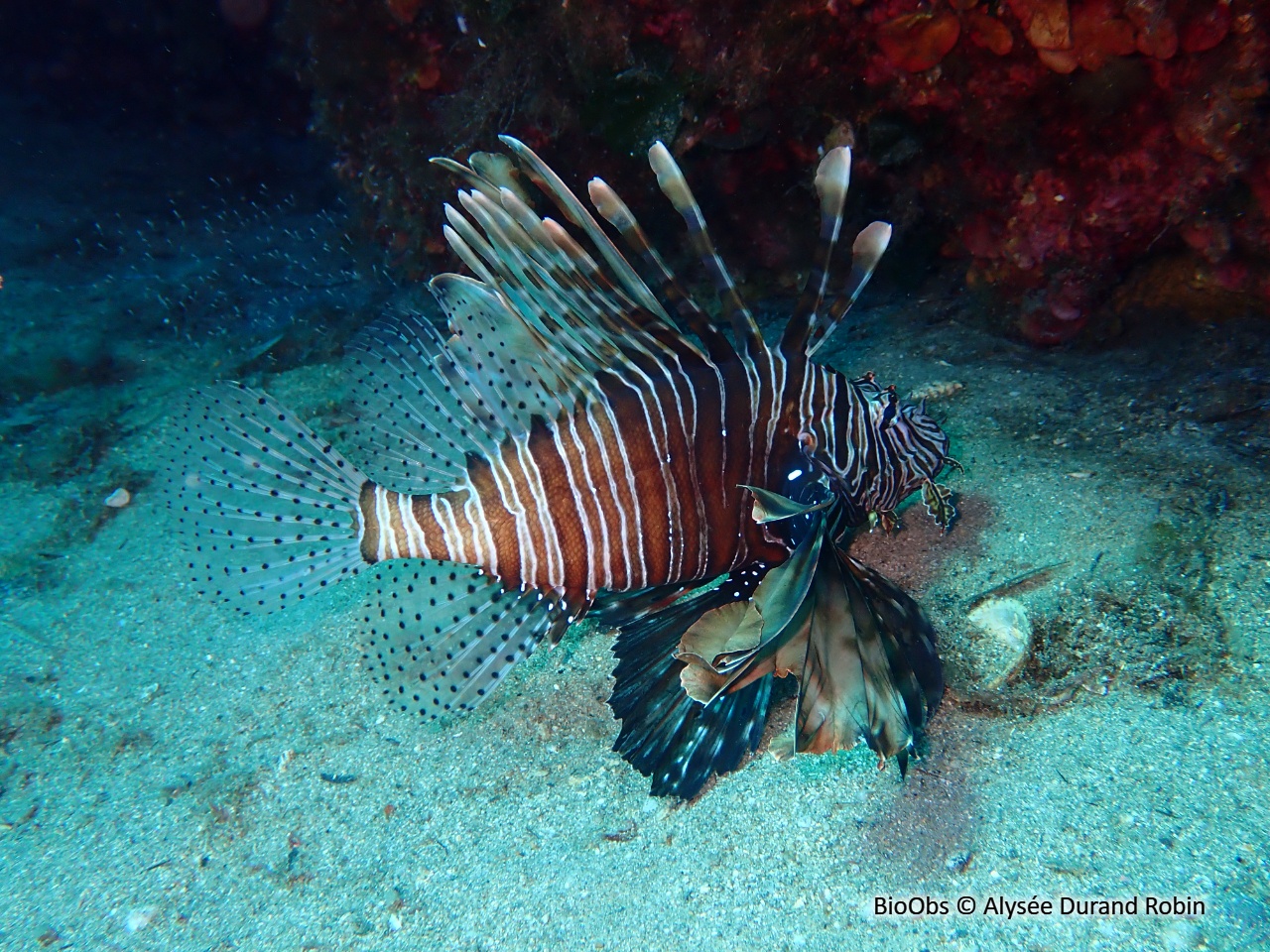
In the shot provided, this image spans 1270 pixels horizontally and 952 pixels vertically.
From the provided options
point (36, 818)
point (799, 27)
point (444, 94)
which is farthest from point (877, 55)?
point (36, 818)

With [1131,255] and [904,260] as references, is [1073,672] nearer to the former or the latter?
[1131,255]

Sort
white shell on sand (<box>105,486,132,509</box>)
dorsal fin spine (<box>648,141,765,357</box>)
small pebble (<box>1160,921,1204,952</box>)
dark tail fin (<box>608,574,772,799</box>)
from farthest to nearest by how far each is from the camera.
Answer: white shell on sand (<box>105,486,132,509</box>), dark tail fin (<box>608,574,772,799</box>), dorsal fin spine (<box>648,141,765,357</box>), small pebble (<box>1160,921,1204,952</box>)

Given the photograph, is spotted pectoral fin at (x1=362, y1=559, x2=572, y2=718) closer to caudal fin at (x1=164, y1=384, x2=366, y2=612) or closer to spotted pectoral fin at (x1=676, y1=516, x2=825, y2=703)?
caudal fin at (x1=164, y1=384, x2=366, y2=612)

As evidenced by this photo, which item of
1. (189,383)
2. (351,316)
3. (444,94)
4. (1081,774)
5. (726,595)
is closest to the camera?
(1081,774)

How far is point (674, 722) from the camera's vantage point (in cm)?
284

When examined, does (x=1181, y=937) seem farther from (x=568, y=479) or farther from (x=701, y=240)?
(x=701, y=240)

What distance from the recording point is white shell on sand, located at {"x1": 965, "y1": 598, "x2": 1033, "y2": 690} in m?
2.66

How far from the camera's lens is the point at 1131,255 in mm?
4238

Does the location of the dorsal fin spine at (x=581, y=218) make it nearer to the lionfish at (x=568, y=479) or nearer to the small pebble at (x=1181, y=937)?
the lionfish at (x=568, y=479)

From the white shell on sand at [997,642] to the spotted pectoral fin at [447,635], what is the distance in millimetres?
1648

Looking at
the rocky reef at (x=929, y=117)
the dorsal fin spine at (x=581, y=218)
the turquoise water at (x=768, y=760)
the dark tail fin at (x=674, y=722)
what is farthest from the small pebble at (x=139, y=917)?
the rocky reef at (x=929, y=117)

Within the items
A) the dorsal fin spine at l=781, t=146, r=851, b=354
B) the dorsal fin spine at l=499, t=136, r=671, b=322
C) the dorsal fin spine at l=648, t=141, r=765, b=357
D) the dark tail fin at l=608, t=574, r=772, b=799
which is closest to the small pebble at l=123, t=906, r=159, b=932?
the dark tail fin at l=608, t=574, r=772, b=799

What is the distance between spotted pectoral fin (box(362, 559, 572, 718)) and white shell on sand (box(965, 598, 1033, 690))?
5.41 feet

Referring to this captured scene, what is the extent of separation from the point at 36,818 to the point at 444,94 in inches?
199
